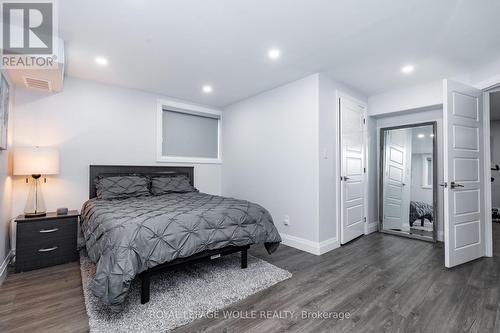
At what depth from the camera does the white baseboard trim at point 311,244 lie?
3.12 metres

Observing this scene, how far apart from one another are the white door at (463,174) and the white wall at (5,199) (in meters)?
4.68

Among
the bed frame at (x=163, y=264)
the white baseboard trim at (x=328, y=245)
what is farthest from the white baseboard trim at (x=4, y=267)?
the white baseboard trim at (x=328, y=245)

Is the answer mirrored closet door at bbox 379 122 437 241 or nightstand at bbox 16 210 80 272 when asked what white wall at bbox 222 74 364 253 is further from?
nightstand at bbox 16 210 80 272

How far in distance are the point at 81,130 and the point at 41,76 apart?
916mm

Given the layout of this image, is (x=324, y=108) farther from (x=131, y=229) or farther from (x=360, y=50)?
(x=131, y=229)

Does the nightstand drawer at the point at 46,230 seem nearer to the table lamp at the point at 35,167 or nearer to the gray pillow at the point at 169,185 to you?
the table lamp at the point at 35,167

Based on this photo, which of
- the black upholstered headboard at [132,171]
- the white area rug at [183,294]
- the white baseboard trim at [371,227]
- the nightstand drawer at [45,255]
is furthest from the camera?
the white baseboard trim at [371,227]

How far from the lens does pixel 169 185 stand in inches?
149

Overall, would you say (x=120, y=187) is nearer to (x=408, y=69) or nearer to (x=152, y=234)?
(x=152, y=234)

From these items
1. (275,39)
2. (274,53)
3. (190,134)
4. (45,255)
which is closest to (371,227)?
(274,53)

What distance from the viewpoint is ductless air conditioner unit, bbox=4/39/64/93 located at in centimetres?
239

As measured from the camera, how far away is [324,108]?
128 inches

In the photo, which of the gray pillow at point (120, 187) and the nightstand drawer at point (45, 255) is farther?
the gray pillow at point (120, 187)

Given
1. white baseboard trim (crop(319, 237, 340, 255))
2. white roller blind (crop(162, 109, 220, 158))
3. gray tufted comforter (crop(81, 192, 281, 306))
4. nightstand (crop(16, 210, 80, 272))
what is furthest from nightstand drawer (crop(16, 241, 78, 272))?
white baseboard trim (crop(319, 237, 340, 255))
